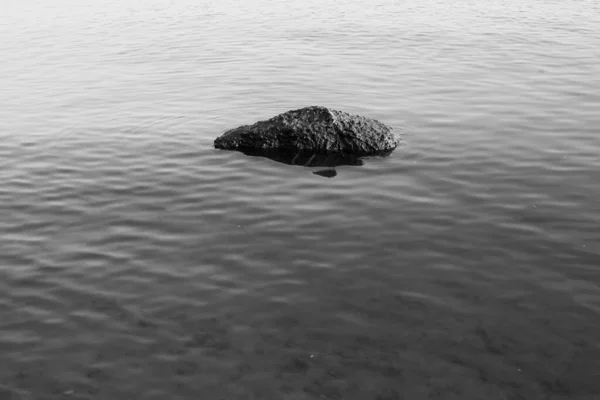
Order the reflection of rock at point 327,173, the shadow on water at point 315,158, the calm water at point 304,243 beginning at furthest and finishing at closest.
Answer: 1. the shadow on water at point 315,158
2. the reflection of rock at point 327,173
3. the calm water at point 304,243

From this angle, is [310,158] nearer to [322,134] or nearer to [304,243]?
[322,134]

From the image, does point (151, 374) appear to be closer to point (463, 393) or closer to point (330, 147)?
point (463, 393)

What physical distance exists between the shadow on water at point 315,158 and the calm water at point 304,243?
40 centimetres

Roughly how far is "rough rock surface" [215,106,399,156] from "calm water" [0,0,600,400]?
0.62 meters

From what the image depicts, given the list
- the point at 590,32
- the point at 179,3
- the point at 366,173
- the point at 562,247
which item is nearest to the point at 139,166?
the point at 366,173

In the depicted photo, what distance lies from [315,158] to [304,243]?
4.56 metres

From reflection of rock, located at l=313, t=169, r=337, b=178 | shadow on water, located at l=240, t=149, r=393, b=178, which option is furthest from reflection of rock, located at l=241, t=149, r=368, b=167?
reflection of rock, located at l=313, t=169, r=337, b=178

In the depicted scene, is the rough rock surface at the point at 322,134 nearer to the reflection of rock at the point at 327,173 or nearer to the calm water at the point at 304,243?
the calm water at the point at 304,243

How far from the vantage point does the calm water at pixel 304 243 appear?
28.5 ft

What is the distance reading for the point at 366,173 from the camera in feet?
50.2

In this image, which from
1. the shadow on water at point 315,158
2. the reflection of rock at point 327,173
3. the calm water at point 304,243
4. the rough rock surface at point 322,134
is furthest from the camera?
the rough rock surface at point 322,134

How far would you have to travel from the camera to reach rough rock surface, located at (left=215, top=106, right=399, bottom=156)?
16.3 m

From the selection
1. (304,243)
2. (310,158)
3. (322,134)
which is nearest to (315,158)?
(310,158)

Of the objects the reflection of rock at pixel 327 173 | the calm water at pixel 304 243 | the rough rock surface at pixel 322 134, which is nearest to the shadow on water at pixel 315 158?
the reflection of rock at pixel 327 173
